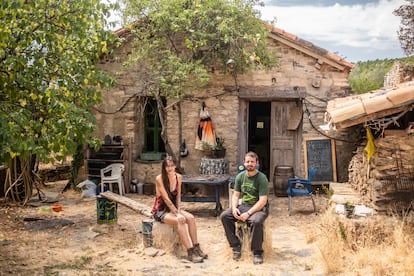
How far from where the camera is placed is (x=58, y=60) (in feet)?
19.4

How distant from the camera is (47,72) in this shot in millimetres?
5633

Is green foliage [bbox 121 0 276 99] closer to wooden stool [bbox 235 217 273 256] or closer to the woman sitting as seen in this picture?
the woman sitting

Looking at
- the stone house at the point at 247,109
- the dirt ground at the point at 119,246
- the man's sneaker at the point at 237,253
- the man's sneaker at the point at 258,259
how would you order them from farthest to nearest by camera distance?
the stone house at the point at 247,109
the man's sneaker at the point at 237,253
the man's sneaker at the point at 258,259
the dirt ground at the point at 119,246

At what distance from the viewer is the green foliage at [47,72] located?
197 inches

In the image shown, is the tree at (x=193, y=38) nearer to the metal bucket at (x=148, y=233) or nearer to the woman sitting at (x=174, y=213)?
the woman sitting at (x=174, y=213)

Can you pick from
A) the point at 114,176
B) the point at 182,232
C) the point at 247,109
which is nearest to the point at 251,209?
the point at 182,232

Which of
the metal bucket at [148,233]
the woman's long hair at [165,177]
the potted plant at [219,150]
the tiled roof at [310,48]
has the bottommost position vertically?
the metal bucket at [148,233]

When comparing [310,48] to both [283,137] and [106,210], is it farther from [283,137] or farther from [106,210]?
[106,210]

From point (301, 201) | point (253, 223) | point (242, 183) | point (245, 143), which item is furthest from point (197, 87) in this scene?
point (253, 223)

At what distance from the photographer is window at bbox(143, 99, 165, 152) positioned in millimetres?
11172

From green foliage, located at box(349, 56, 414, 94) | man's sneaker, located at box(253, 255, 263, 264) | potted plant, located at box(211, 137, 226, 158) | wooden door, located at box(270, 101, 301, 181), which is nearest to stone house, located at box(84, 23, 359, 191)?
wooden door, located at box(270, 101, 301, 181)

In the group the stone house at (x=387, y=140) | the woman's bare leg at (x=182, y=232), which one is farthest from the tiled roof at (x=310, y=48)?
the woman's bare leg at (x=182, y=232)

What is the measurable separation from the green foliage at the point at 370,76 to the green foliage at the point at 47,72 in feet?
30.3

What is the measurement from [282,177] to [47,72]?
5704 millimetres
